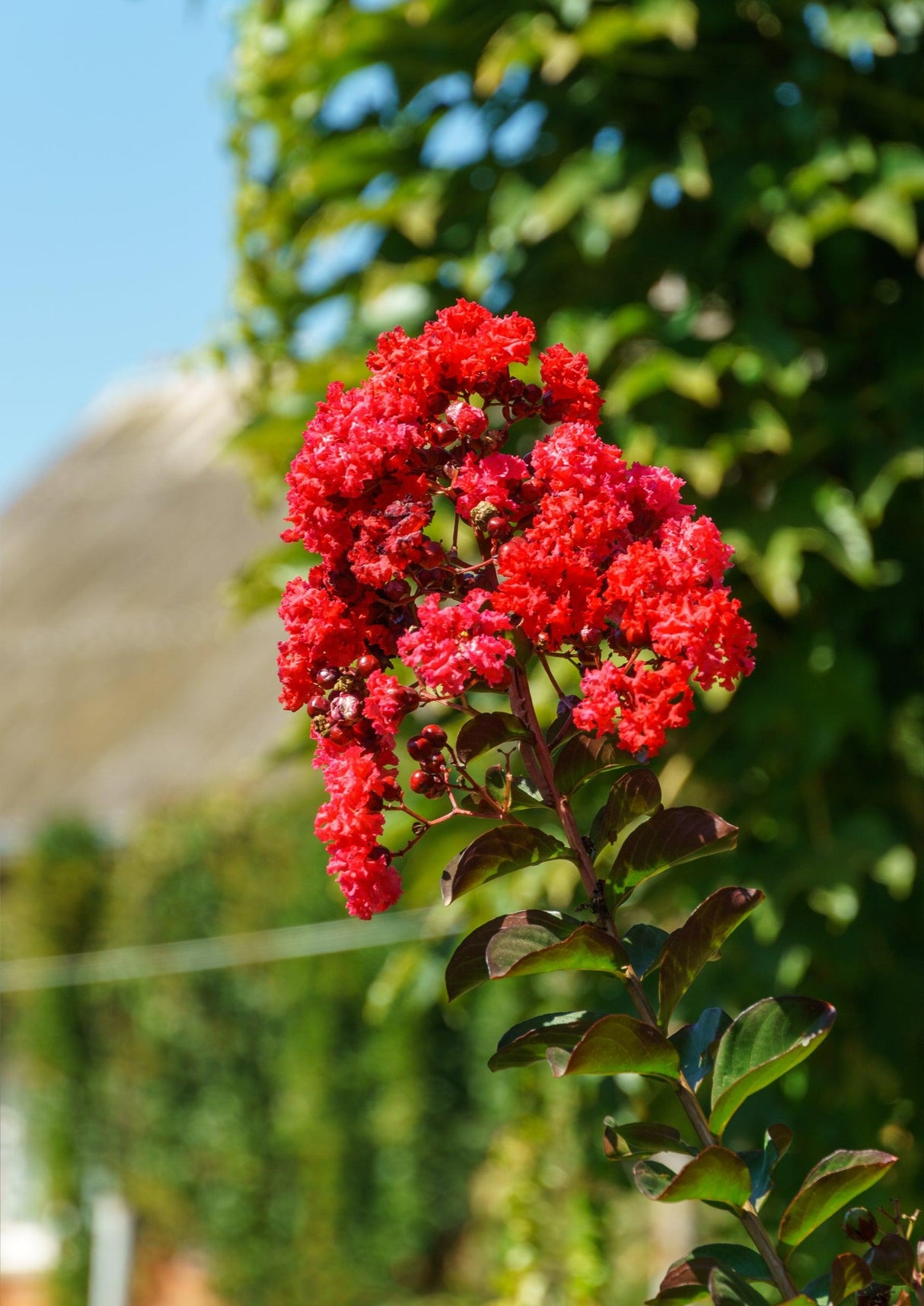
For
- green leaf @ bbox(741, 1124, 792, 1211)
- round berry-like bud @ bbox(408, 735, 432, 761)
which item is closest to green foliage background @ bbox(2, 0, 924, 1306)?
green leaf @ bbox(741, 1124, 792, 1211)

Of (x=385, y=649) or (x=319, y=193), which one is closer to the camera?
(x=385, y=649)

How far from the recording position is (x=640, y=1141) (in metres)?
0.89

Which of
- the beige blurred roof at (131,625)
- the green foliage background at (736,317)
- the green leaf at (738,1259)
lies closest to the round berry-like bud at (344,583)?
the green leaf at (738,1259)

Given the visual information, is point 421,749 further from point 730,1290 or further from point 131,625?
point 131,625

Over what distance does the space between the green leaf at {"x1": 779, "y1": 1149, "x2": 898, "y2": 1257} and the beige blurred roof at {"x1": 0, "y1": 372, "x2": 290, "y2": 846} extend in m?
6.40

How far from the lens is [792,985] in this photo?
6.78 feet

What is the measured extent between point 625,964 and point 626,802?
97 mm

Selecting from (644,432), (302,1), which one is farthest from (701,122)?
(302,1)

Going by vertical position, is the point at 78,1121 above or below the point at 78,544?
below

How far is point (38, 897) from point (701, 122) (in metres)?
5.95

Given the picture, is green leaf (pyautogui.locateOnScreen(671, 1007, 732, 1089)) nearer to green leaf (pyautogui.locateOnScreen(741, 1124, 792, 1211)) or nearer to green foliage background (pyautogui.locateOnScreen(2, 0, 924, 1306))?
green leaf (pyautogui.locateOnScreen(741, 1124, 792, 1211))

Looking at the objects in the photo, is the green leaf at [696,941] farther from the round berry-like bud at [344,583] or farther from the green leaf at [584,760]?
the round berry-like bud at [344,583]

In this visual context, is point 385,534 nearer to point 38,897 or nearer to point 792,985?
point 792,985

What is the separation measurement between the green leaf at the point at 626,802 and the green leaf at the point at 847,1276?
280 mm
